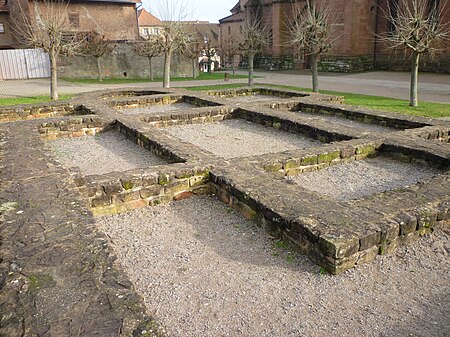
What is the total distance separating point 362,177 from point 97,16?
31491mm

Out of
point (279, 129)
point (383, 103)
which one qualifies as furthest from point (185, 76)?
point (279, 129)

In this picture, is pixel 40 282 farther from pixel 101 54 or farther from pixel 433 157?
pixel 101 54

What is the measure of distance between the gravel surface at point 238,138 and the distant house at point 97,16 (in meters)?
24.0

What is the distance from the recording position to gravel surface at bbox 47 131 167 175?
769 cm

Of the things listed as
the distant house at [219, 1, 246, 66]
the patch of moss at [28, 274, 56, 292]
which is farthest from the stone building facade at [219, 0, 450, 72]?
the patch of moss at [28, 274, 56, 292]

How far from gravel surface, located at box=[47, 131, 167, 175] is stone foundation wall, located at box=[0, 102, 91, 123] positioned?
286cm

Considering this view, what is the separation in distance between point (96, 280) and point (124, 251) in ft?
4.70

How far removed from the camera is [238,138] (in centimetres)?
988

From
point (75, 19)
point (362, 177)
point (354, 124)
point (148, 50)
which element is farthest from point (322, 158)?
point (75, 19)

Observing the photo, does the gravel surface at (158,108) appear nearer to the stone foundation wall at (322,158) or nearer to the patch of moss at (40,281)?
the stone foundation wall at (322,158)

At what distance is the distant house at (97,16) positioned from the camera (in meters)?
31.1

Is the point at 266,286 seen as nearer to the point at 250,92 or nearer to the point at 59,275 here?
the point at 59,275

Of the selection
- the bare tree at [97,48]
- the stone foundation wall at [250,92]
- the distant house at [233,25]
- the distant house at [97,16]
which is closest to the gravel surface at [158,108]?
the stone foundation wall at [250,92]

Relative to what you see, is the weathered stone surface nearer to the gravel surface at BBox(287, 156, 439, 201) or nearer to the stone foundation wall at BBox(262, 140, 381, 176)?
the stone foundation wall at BBox(262, 140, 381, 176)
